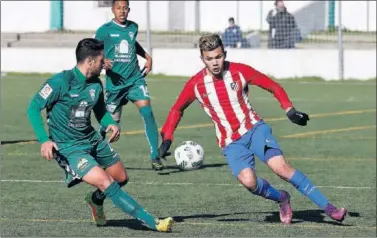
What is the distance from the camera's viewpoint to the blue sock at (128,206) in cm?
942

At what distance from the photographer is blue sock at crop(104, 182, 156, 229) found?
9422mm

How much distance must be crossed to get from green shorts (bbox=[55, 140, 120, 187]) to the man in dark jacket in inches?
712

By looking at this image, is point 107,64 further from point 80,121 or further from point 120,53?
point 80,121

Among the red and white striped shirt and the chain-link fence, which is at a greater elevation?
the chain-link fence

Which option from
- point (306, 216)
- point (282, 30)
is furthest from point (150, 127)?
point (282, 30)

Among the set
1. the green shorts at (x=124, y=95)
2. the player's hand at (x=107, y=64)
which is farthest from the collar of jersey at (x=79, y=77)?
the green shorts at (x=124, y=95)

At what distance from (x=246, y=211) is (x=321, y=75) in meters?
16.3

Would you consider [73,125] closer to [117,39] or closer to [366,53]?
[117,39]

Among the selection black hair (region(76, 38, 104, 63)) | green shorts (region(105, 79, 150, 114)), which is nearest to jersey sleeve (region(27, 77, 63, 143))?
black hair (region(76, 38, 104, 63))

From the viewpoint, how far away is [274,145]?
10188 millimetres

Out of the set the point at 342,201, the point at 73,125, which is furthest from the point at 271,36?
the point at 73,125

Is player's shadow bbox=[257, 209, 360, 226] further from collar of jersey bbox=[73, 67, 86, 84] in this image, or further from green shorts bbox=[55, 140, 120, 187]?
collar of jersey bbox=[73, 67, 86, 84]

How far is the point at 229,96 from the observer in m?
10.2

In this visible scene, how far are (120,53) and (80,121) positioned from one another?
479 centimetres
